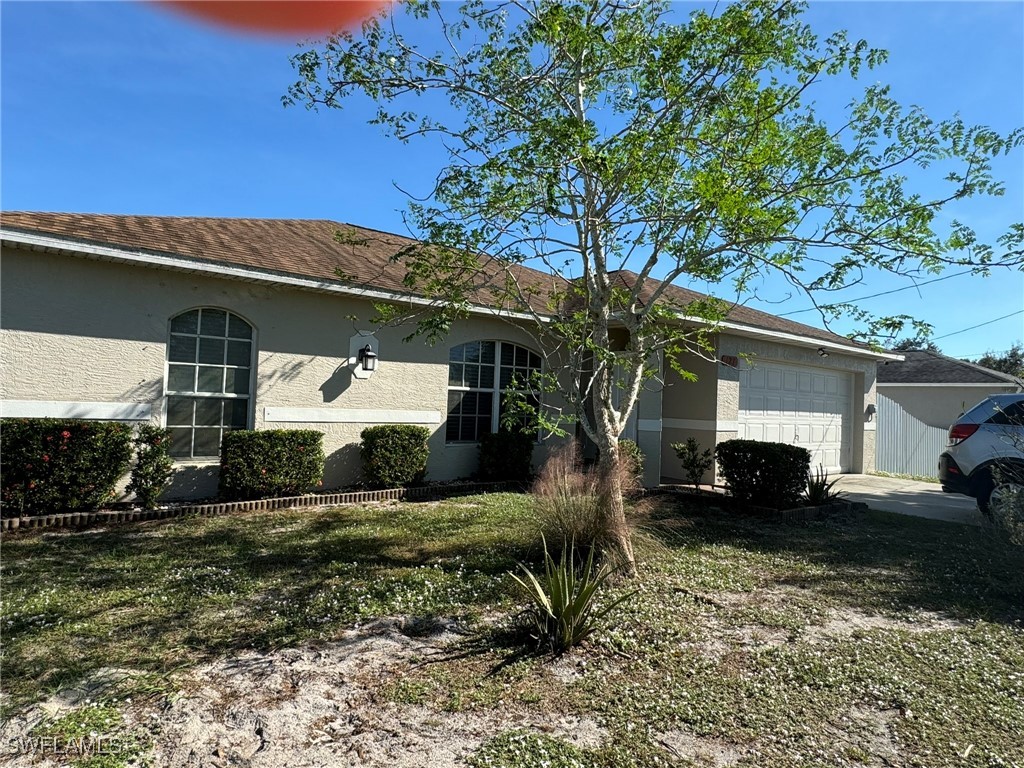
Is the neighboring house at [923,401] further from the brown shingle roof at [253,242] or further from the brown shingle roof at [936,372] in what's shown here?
the brown shingle roof at [253,242]

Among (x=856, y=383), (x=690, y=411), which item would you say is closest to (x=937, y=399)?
(x=856, y=383)

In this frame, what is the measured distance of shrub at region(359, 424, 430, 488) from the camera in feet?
32.5

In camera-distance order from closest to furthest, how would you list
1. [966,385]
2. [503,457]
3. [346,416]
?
[346,416] → [503,457] → [966,385]

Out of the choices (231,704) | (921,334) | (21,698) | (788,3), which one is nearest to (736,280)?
(921,334)

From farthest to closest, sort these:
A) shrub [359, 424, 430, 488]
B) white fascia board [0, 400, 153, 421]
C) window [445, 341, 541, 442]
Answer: window [445, 341, 541, 442], shrub [359, 424, 430, 488], white fascia board [0, 400, 153, 421]

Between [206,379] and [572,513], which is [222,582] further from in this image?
[206,379]

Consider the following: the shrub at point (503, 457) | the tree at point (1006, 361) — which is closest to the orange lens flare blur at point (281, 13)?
the shrub at point (503, 457)

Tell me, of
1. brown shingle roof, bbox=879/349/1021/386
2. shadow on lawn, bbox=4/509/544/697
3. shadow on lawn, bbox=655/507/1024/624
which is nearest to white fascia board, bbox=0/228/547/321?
shadow on lawn, bbox=4/509/544/697

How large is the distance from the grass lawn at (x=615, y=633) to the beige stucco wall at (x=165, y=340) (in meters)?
1.90

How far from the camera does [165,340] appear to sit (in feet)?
28.1

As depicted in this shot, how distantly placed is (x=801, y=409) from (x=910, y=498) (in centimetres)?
329

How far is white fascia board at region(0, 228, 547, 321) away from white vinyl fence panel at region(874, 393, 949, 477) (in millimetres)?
11981

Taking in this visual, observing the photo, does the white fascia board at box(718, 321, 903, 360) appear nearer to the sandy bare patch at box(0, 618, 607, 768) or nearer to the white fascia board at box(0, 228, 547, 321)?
the white fascia board at box(0, 228, 547, 321)

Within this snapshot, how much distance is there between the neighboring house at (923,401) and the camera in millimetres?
17328
